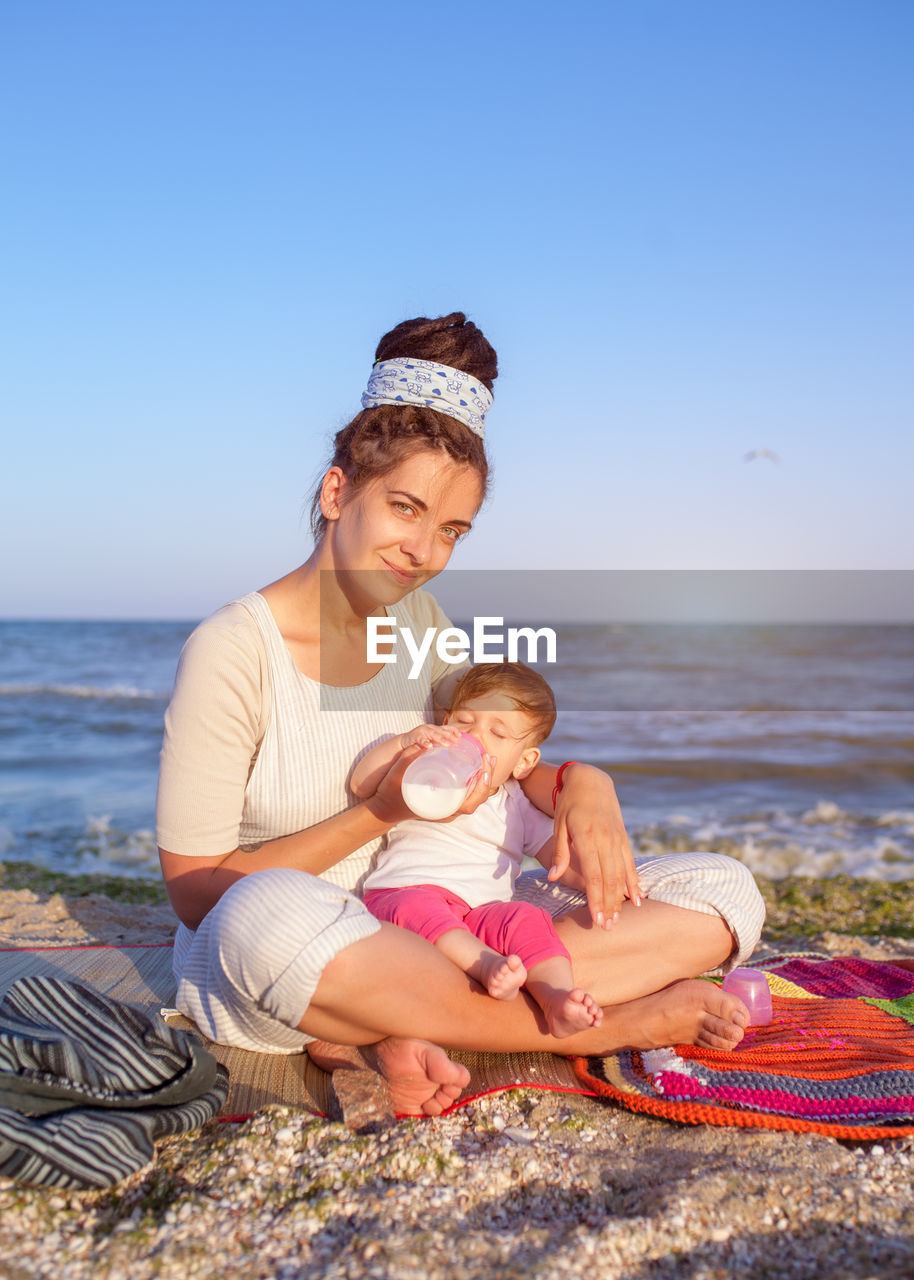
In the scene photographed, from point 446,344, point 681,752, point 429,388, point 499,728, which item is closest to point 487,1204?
point 499,728

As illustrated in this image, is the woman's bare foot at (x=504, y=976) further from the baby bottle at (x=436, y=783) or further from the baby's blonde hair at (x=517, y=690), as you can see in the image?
the baby's blonde hair at (x=517, y=690)

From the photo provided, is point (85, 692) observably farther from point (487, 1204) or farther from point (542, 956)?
point (487, 1204)

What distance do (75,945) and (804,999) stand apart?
7.55 ft

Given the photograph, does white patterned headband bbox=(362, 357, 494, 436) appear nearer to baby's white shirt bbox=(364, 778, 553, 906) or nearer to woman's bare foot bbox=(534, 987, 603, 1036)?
baby's white shirt bbox=(364, 778, 553, 906)

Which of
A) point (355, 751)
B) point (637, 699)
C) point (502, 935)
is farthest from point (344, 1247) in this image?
point (637, 699)

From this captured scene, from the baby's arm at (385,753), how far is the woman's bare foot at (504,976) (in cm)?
51

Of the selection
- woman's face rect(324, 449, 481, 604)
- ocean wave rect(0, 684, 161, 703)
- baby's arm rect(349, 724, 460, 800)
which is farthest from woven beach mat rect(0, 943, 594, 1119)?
ocean wave rect(0, 684, 161, 703)

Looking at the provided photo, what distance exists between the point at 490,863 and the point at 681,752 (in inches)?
258

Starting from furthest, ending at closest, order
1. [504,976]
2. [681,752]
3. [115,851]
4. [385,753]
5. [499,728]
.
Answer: [681,752], [115,851], [499,728], [385,753], [504,976]

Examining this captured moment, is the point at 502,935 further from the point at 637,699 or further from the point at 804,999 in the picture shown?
the point at 637,699

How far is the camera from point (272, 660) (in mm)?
2400

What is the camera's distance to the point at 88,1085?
171 cm

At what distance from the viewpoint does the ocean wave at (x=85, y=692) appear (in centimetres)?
1416

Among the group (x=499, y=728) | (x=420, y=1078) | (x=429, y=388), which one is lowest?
(x=420, y=1078)
